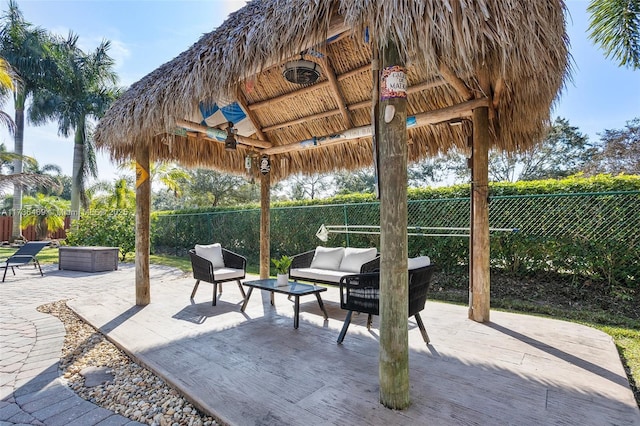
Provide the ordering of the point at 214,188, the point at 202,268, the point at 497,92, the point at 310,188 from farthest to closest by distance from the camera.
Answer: the point at 310,188 < the point at 214,188 < the point at 202,268 < the point at 497,92

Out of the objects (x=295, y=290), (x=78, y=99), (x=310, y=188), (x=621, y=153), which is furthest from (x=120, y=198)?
(x=621, y=153)

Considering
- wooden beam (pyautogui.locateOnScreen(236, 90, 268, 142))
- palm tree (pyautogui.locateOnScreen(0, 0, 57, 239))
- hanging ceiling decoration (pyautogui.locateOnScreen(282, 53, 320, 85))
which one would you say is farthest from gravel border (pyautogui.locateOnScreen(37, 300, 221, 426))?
palm tree (pyautogui.locateOnScreen(0, 0, 57, 239))

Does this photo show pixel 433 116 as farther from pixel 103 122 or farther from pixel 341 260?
pixel 103 122

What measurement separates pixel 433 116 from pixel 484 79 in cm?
76

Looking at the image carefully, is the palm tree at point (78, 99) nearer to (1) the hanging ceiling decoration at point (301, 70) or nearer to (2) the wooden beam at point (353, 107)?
(2) the wooden beam at point (353, 107)

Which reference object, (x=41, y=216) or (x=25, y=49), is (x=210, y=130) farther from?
(x=41, y=216)

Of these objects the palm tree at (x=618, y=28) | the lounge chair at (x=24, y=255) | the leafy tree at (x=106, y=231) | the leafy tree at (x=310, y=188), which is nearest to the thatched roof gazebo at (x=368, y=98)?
the palm tree at (x=618, y=28)

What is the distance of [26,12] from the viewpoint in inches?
549

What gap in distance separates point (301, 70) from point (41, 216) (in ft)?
62.6

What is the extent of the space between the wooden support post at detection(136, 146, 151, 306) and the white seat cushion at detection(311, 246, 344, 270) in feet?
8.18

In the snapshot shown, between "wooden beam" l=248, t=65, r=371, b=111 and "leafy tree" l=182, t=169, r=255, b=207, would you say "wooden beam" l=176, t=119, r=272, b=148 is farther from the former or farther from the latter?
"leafy tree" l=182, t=169, r=255, b=207

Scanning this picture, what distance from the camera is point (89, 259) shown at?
26.2 ft

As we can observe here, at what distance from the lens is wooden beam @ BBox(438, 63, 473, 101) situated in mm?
3120

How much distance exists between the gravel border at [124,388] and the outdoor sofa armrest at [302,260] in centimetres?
262
